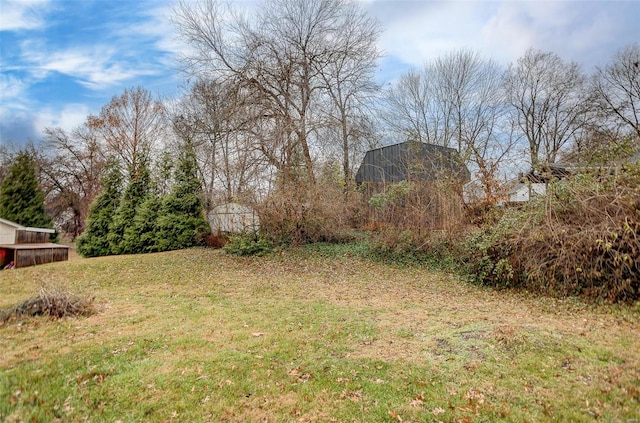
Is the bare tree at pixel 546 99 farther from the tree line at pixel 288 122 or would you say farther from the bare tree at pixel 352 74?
the bare tree at pixel 352 74

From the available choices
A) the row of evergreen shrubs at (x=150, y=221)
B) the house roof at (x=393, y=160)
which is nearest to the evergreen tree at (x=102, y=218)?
the row of evergreen shrubs at (x=150, y=221)

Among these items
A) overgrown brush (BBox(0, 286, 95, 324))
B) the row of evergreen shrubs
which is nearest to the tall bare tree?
the row of evergreen shrubs

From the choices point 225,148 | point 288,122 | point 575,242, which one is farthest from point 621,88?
point 225,148

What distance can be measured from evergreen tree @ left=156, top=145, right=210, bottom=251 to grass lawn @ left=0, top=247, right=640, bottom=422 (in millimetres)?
6830

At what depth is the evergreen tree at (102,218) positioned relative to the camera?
12.8 meters

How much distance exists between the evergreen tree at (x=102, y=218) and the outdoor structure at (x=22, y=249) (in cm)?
105

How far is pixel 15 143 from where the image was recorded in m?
20.0

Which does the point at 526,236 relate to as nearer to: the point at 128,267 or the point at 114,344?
the point at 114,344

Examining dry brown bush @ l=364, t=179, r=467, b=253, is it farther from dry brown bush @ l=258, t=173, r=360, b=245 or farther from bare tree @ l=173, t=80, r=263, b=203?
bare tree @ l=173, t=80, r=263, b=203

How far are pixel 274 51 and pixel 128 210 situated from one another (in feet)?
27.8

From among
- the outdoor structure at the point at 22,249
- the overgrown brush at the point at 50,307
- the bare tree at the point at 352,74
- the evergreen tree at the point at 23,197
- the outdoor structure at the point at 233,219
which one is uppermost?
the bare tree at the point at 352,74

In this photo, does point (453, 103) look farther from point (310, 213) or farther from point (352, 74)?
point (310, 213)

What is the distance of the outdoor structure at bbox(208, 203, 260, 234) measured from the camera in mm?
10141

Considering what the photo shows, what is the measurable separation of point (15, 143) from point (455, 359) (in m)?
26.7
